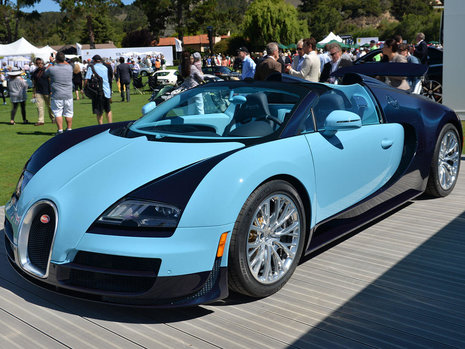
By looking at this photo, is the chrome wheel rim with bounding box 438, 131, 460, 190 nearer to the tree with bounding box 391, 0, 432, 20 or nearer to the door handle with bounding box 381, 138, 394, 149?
the door handle with bounding box 381, 138, 394, 149

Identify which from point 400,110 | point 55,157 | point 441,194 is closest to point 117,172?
point 55,157

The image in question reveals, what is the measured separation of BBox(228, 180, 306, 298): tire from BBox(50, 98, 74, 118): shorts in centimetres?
865

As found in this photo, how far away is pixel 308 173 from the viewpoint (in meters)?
3.54

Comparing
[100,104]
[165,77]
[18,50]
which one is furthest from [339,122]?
[18,50]

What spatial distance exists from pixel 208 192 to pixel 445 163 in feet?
10.9

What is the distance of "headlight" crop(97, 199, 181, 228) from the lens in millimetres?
2881

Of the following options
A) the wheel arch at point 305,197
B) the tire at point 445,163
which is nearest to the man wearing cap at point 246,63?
the tire at point 445,163

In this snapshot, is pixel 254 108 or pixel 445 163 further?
pixel 445 163

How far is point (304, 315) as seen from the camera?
3.12m

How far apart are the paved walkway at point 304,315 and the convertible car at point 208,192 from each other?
190 mm

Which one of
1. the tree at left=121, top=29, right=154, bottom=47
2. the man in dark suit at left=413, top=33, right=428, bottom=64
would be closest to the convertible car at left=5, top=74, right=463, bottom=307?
the man in dark suit at left=413, top=33, right=428, bottom=64

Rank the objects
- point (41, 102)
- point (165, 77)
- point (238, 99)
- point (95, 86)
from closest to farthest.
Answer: point (238, 99) < point (95, 86) < point (41, 102) < point (165, 77)

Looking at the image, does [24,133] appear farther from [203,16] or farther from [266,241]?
[203,16]

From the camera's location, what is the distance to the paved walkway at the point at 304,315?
9.38 ft
